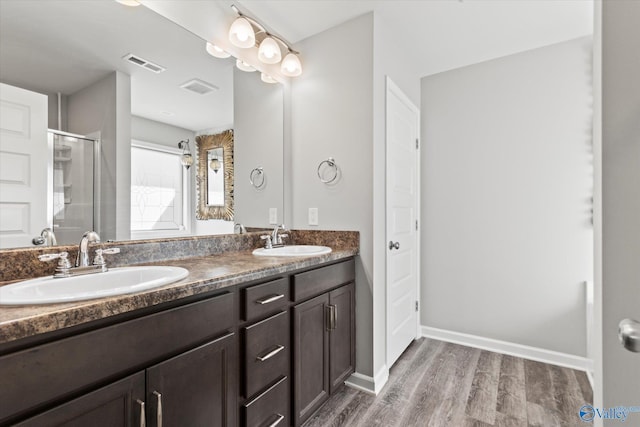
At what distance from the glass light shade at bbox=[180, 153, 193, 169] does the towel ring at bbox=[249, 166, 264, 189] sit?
0.50 meters

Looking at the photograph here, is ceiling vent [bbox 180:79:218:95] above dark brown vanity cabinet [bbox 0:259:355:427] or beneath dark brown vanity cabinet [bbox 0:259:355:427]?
above

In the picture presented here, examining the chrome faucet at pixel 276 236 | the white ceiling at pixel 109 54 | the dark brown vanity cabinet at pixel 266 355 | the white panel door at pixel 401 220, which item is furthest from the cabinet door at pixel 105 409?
the white panel door at pixel 401 220

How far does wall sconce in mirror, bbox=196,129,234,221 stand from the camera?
5.93ft

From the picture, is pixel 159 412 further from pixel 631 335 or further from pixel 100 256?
pixel 631 335

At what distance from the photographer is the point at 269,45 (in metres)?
2.02

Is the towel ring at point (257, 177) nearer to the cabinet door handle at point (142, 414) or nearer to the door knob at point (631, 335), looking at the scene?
the cabinet door handle at point (142, 414)

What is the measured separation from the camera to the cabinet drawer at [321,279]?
4.96 ft

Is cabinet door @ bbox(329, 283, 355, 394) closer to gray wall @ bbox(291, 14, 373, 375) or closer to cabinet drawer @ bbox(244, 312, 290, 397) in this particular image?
gray wall @ bbox(291, 14, 373, 375)

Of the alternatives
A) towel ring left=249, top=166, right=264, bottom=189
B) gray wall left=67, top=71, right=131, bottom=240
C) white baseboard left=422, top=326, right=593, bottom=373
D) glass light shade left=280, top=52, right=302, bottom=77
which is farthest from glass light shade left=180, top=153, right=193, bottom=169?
white baseboard left=422, top=326, right=593, bottom=373

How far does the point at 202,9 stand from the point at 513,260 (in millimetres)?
2810

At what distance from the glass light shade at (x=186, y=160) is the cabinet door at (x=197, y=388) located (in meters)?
1.00

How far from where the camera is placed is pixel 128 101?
1.47 meters

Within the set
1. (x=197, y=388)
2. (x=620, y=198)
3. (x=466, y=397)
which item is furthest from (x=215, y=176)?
(x=466, y=397)

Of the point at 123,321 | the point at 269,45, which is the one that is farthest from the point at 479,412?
the point at 269,45
